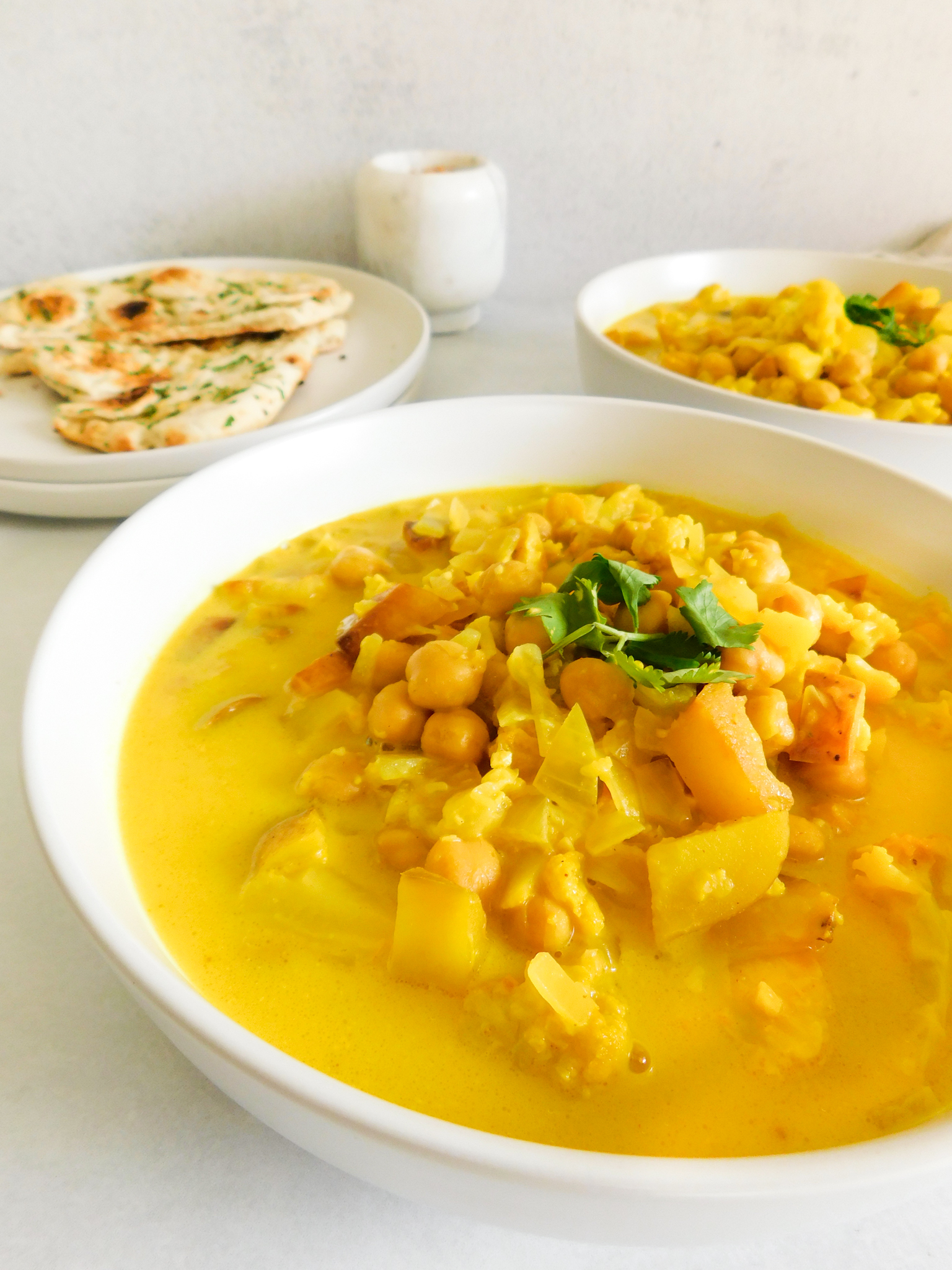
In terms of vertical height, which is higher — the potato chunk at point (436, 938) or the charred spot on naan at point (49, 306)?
the charred spot on naan at point (49, 306)

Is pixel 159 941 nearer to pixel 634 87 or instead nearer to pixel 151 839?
pixel 151 839

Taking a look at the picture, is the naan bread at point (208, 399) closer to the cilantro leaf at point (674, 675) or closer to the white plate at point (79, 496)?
the white plate at point (79, 496)

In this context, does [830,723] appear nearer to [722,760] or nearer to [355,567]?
[722,760]

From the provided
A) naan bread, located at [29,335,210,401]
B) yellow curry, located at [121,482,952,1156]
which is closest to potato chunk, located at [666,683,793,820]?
yellow curry, located at [121,482,952,1156]

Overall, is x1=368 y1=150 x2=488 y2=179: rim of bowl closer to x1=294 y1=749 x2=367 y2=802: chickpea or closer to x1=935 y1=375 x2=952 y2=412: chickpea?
x1=935 y1=375 x2=952 y2=412: chickpea

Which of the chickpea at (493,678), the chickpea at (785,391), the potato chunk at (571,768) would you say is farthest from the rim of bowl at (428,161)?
the potato chunk at (571,768)

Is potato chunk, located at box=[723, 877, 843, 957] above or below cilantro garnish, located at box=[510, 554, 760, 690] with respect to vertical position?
below
